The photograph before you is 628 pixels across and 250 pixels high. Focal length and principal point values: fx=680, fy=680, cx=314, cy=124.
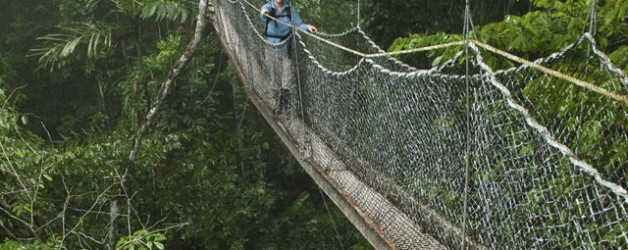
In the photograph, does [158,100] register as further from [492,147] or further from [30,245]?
[492,147]

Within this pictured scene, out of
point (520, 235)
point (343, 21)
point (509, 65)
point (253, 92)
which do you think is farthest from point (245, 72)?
point (343, 21)

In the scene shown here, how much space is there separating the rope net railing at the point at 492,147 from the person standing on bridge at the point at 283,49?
44cm

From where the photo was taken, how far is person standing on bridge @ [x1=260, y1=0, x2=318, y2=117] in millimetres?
3596

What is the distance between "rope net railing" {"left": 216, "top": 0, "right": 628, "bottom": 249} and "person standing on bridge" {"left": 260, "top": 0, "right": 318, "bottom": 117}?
44 centimetres

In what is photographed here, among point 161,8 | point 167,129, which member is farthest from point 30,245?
point 167,129

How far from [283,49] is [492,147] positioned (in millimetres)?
1912

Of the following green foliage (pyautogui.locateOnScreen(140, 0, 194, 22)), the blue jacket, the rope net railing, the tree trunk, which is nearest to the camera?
the rope net railing

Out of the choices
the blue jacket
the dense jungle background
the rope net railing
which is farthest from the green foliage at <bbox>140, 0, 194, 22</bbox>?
the rope net railing

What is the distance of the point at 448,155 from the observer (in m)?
2.07

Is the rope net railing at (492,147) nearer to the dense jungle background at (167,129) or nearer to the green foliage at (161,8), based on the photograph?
the dense jungle background at (167,129)

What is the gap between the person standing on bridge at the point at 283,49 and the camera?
3.60m

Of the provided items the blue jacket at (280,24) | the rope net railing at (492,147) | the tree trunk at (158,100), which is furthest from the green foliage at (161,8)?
the rope net railing at (492,147)

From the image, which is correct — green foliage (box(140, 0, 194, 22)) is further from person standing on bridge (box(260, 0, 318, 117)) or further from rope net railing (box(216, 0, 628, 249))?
rope net railing (box(216, 0, 628, 249))

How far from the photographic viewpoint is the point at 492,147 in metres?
1.90
